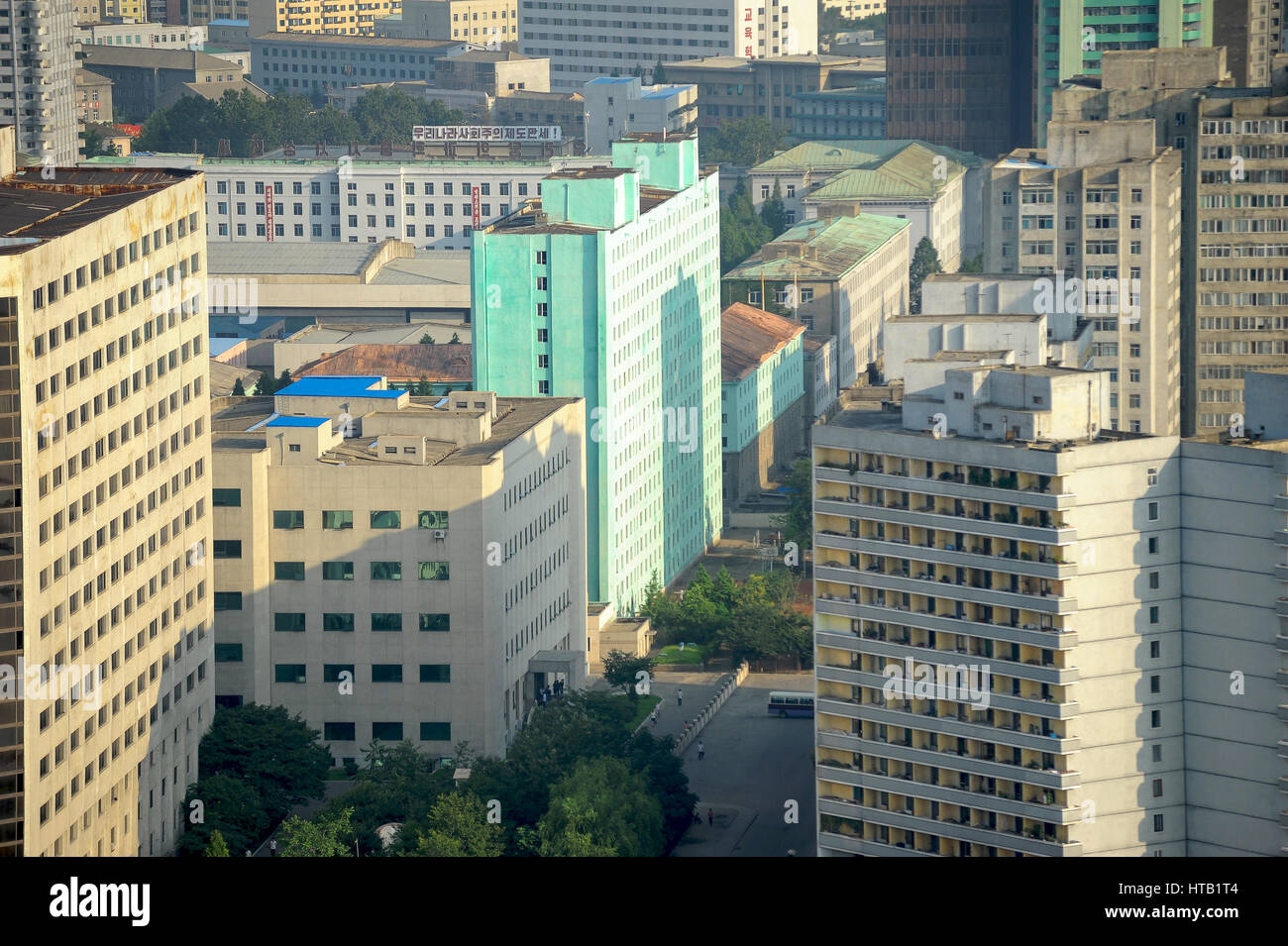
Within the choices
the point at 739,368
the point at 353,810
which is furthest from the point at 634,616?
the point at 353,810

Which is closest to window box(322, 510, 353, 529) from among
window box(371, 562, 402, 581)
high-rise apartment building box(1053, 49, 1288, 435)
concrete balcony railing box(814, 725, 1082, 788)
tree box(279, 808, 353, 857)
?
window box(371, 562, 402, 581)

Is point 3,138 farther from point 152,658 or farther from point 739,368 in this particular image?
point 739,368

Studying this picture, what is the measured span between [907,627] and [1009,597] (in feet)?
17.9

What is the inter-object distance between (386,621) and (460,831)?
19.9 metres

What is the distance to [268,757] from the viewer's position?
111 metres

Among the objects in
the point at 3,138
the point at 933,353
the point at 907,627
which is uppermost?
the point at 3,138

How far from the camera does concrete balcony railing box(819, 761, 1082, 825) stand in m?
88.2

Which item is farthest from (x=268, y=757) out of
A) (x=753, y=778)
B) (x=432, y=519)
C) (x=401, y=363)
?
(x=401, y=363)

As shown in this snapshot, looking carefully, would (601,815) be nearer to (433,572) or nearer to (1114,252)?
(433,572)

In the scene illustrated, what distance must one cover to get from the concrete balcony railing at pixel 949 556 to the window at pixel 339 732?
3382 centimetres

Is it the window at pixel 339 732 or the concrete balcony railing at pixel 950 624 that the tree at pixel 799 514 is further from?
the concrete balcony railing at pixel 950 624

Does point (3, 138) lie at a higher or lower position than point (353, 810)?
higher
